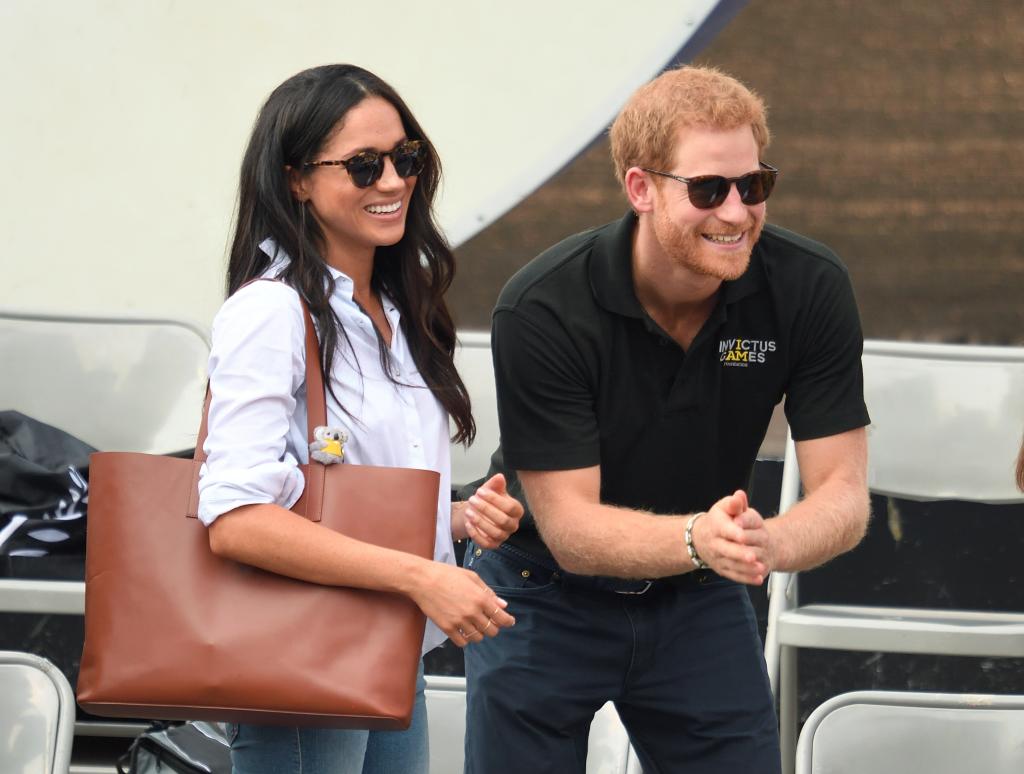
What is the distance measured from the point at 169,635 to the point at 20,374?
170 centimetres

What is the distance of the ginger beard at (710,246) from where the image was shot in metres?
1.66

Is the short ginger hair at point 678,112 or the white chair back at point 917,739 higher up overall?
the short ginger hair at point 678,112

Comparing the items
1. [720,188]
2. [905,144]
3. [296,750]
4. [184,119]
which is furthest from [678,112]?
[184,119]

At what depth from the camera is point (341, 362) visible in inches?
59.0

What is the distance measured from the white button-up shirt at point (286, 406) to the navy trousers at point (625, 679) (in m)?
0.22

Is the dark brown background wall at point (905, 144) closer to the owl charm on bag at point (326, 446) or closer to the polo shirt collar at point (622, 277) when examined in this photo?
the polo shirt collar at point (622, 277)

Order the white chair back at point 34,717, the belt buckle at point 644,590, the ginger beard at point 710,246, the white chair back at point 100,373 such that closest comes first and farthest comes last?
the ginger beard at point 710,246 → the belt buckle at point 644,590 → the white chair back at point 34,717 → the white chair back at point 100,373

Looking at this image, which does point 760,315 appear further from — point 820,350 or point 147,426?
point 147,426

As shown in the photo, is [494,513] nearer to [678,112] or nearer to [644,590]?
[644,590]

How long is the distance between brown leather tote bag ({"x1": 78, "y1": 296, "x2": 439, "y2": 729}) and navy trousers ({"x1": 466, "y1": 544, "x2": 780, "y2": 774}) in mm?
381

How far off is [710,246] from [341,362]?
503 millimetres

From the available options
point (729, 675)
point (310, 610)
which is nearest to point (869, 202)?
point (729, 675)

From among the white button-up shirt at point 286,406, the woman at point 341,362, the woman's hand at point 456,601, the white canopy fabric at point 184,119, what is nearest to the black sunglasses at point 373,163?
the woman at point 341,362

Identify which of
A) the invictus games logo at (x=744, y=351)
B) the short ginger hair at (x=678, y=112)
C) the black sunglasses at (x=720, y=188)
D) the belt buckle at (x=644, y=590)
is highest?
the short ginger hair at (x=678, y=112)
